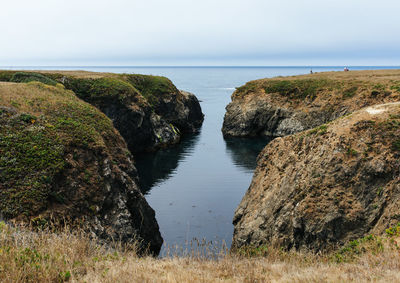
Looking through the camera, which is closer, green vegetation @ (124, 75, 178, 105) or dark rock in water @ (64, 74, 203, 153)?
dark rock in water @ (64, 74, 203, 153)

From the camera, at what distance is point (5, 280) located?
8.83 m

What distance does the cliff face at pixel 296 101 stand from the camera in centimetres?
6494

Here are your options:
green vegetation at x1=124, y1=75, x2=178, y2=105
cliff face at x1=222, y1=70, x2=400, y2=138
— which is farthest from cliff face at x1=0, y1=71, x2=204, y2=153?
cliff face at x1=222, y1=70, x2=400, y2=138

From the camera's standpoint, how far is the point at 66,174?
70.2 feet

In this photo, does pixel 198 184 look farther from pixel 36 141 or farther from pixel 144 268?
pixel 144 268

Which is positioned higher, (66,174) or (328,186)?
(328,186)

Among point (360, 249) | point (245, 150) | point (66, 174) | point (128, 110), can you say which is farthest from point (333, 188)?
point (128, 110)

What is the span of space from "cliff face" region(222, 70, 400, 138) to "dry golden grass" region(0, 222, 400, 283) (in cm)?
5829

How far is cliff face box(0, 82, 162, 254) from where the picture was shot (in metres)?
19.1

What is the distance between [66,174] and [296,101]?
62247mm

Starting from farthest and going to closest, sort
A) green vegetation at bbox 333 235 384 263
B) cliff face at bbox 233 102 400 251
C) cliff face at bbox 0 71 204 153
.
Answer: cliff face at bbox 0 71 204 153
cliff face at bbox 233 102 400 251
green vegetation at bbox 333 235 384 263

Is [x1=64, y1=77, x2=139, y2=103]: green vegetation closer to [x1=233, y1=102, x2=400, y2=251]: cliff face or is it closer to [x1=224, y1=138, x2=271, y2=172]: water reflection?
[x1=224, y1=138, x2=271, y2=172]: water reflection

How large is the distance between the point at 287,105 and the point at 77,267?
69.1m

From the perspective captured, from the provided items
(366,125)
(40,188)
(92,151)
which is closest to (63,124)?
(92,151)
